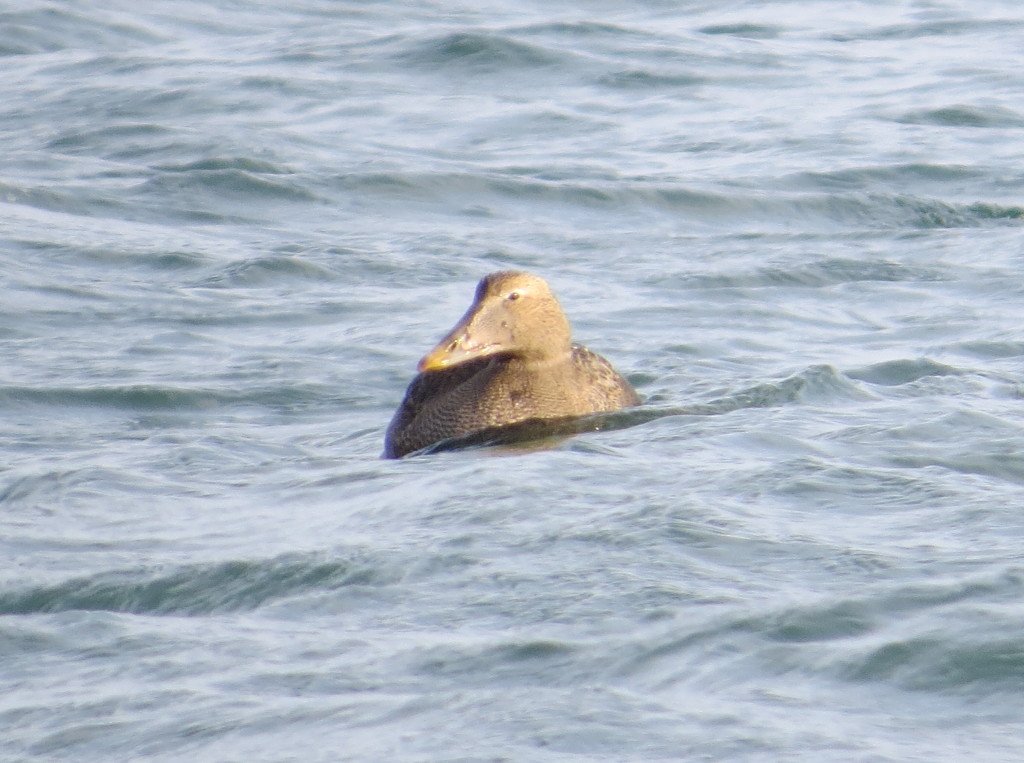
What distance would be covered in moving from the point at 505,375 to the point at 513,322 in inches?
8.9

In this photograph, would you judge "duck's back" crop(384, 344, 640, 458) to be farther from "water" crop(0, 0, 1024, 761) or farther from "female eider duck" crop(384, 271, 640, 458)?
"water" crop(0, 0, 1024, 761)

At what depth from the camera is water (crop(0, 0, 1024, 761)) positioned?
4.81m

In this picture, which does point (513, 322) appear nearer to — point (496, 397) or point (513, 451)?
point (496, 397)

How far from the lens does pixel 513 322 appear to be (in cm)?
804

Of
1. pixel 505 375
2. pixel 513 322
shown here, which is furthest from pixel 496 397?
pixel 513 322

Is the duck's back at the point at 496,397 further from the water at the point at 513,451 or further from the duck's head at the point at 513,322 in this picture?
the water at the point at 513,451

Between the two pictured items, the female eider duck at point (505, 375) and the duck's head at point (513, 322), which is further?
the duck's head at point (513, 322)

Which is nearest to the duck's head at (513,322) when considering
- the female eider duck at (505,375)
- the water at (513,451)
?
the female eider duck at (505,375)

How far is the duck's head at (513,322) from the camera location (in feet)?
26.2

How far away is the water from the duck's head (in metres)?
0.52

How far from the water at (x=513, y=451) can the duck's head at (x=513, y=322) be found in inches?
20.3

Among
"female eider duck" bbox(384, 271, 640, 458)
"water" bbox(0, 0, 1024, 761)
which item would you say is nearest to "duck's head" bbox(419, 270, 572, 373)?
"female eider duck" bbox(384, 271, 640, 458)

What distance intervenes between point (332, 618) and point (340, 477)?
1851 mm

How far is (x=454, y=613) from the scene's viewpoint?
5.38m
